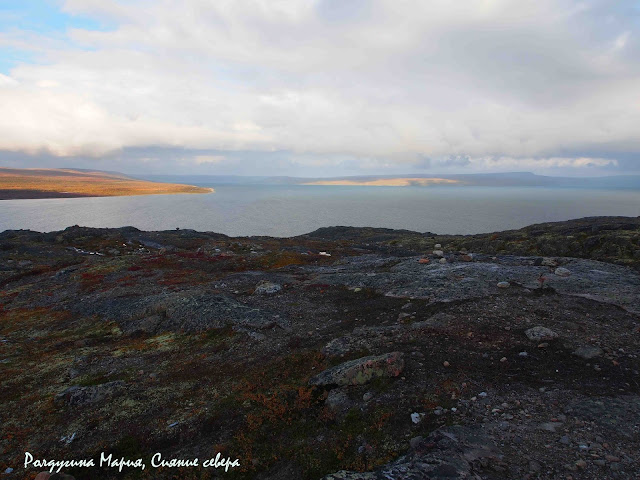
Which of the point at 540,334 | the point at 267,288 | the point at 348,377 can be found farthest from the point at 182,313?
the point at 540,334

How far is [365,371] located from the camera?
13.4m

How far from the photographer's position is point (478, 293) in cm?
2242

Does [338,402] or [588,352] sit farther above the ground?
[588,352]

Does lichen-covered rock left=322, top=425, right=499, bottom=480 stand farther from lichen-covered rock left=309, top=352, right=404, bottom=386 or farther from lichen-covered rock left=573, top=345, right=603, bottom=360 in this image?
lichen-covered rock left=573, top=345, right=603, bottom=360

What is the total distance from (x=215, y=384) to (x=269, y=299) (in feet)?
40.2

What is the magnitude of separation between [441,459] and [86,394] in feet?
49.1

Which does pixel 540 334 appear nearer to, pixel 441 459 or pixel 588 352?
pixel 588 352

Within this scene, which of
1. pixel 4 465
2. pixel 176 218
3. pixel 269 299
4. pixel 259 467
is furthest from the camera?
pixel 176 218

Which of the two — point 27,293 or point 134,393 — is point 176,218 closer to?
point 27,293

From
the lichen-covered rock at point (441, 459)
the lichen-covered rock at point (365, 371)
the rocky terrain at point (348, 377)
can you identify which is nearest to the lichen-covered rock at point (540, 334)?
the rocky terrain at point (348, 377)

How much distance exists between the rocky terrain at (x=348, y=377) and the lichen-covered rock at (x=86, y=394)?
8 centimetres

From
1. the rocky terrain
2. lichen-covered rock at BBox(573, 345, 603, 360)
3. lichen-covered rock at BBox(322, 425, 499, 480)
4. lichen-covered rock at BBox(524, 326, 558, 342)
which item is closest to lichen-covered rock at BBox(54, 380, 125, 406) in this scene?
the rocky terrain

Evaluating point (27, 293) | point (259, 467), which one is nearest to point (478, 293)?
point (259, 467)

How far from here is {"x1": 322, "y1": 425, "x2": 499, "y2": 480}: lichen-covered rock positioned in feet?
27.4
